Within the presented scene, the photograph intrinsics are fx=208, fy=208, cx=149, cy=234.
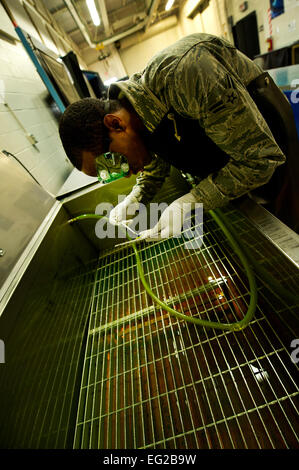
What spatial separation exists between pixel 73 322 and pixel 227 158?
5.09ft

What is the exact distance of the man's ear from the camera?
1.20 m

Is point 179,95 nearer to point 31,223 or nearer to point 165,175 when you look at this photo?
point 165,175

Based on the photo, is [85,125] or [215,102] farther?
[85,125]

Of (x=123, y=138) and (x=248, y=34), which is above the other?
(x=248, y=34)

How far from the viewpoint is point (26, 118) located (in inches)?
103

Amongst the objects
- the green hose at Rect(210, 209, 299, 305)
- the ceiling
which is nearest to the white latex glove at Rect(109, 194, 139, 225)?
the green hose at Rect(210, 209, 299, 305)

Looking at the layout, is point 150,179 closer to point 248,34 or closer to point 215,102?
point 215,102

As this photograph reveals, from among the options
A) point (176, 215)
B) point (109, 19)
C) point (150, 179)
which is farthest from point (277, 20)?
point (176, 215)

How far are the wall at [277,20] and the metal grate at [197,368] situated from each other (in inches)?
341

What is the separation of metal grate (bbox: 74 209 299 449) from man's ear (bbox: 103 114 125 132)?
3.09ft

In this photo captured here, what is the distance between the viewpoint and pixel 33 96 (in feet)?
9.93

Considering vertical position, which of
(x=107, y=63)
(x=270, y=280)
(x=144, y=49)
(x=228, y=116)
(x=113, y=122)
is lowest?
(x=270, y=280)

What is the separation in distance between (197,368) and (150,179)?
59.5 inches
